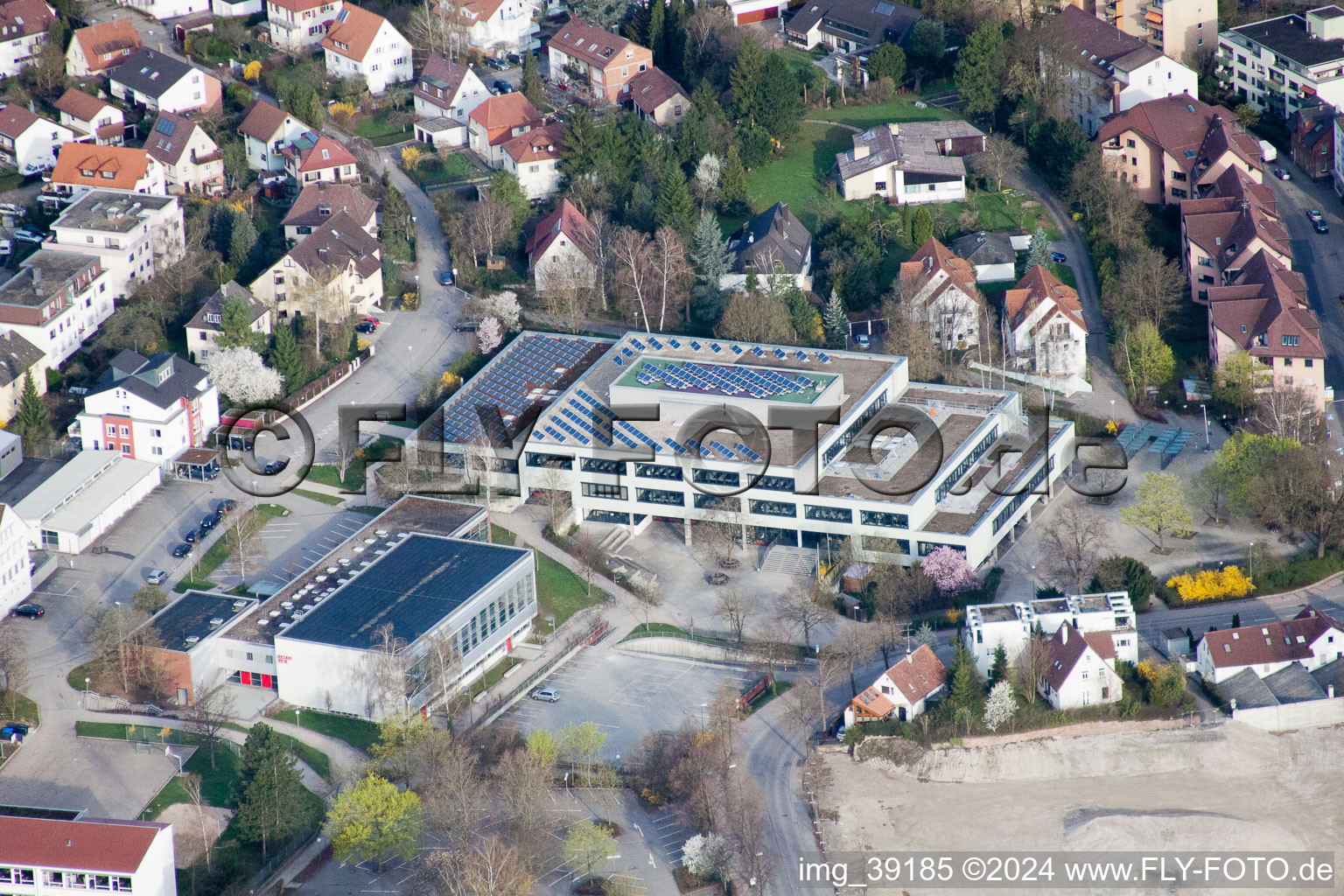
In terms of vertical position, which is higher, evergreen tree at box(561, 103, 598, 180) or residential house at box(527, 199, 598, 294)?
evergreen tree at box(561, 103, 598, 180)

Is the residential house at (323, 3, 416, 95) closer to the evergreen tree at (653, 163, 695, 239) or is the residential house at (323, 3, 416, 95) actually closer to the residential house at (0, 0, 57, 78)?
the residential house at (0, 0, 57, 78)

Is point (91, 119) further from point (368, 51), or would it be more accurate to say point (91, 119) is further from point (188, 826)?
point (188, 826)

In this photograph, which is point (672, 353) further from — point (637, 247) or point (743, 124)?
point (743, 124)

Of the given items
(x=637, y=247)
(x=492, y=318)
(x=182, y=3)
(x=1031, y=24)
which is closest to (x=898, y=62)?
(x=1031, y=24)

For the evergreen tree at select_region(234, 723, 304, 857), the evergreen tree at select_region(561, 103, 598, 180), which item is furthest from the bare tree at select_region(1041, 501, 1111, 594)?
the evergreen tree at select_region(561, 103, 598, 180)

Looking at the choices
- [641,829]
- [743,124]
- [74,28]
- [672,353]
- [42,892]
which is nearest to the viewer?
[42,892]

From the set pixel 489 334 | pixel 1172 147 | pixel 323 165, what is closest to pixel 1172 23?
pixel 1172 147
